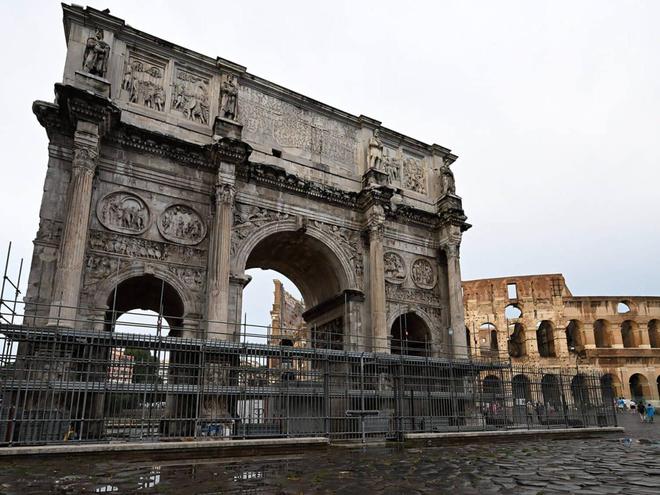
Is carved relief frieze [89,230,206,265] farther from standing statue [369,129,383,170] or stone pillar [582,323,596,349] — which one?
stone pillar [582,323,596,349]

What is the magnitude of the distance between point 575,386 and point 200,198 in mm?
12728

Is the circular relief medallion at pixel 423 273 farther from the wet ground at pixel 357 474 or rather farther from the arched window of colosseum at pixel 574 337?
the arched window of colosseum at pixel 574 337

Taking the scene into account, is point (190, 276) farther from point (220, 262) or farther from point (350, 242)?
point (350, 242)

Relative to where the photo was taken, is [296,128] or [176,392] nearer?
[176,392]

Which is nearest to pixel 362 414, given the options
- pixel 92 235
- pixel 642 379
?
pixel 92 235

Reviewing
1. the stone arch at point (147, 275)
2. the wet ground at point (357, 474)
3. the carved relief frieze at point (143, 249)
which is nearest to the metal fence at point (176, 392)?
the stone arch at point (147, 275)

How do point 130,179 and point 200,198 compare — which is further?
point 200,198

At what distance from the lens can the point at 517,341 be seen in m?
38.6

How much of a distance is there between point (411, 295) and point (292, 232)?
17.3ft

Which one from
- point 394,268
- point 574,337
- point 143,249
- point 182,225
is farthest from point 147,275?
point 574,337

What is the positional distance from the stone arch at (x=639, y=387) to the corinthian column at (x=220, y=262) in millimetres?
35150

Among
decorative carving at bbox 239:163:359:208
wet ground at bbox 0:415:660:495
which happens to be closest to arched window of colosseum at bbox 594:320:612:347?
decorative carving at bbox 239:163:359:208

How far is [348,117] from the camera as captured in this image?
18844 mm

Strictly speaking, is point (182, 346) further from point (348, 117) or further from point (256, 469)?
point (348, 117)
